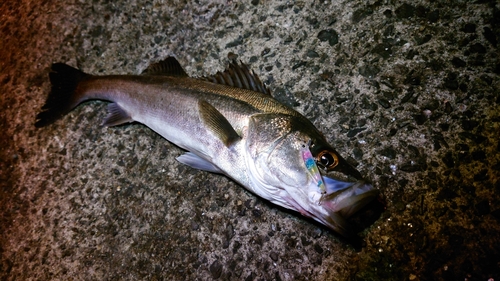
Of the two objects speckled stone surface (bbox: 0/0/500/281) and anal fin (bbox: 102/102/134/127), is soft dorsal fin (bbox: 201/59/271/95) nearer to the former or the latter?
speckled stone surface (bbox: 0/0/500/281)

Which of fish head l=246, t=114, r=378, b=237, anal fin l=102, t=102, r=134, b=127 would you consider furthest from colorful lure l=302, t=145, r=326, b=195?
anal fin l=102, t=102, r=134, b=127

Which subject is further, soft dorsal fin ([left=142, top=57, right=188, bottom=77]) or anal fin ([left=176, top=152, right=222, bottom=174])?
soft dorsal fin ([left=142, top=57, right=188, bottom=77])

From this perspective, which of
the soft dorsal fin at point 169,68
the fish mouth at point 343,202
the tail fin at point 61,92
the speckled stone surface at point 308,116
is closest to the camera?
the fish mouth at point 343,202

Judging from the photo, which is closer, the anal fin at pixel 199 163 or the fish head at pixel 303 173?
the fish head at pixel 303 173

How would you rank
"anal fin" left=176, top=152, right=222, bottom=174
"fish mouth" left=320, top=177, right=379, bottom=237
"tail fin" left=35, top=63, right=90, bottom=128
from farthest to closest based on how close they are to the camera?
"tail fin" left=35, top=63, right=90, bottom=128
"anal fin" left=176, top=152, right=222, bottom=174
"fish mouth" left=320, top=177, right=379, bottom=237

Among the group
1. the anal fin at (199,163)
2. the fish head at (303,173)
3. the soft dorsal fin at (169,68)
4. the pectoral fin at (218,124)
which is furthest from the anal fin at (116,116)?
the fish head at (303,173)

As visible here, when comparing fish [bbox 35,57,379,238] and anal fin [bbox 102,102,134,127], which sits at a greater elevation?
fish [bbox 35,57,379,238]

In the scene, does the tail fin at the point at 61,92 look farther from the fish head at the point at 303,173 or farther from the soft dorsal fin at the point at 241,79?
the fish head at the point at 303,173

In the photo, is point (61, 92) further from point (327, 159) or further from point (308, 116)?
point (327, 159)

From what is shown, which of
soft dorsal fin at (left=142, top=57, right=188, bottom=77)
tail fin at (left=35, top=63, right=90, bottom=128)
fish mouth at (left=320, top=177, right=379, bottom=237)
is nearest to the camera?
fish mouth at (left=320, top=177, right=379, bottom=237)
